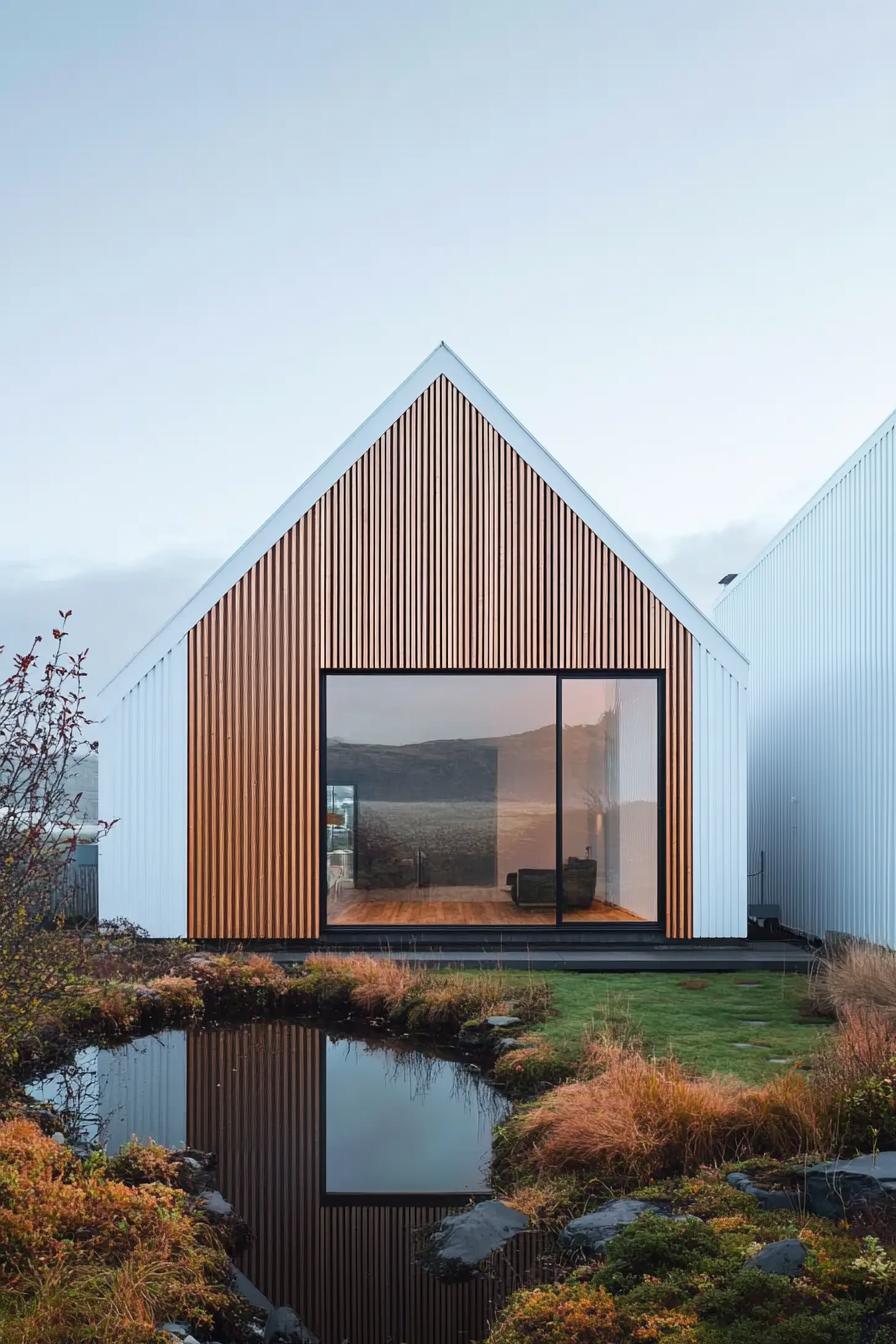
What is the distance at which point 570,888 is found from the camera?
1123cm

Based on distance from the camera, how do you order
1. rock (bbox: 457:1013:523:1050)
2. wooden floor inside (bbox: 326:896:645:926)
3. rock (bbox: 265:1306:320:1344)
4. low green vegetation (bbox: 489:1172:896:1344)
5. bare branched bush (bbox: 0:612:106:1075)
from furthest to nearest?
wooden floor inside (bbox: 326:896:645:926)
rock (bbox: 457:1013:523:1050)
bare branched bush (bbox: 0:612:106:1075)
rock (bbox: 265:1306:320:1344)
low green vegetation (bbox: 489:1172:896:1344)

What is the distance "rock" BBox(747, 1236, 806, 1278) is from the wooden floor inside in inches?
294

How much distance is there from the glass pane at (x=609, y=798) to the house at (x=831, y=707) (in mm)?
2207

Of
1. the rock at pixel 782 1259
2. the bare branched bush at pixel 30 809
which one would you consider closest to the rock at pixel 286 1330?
the rock at pixel 782 1259

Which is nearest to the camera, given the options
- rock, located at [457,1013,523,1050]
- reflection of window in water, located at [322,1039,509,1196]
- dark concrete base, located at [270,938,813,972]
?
reflection of window in water, located at [322,1039,509,1196]

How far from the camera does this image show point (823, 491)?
12.5 metres

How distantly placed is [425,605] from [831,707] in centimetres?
486

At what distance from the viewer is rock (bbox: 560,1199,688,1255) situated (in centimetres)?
422

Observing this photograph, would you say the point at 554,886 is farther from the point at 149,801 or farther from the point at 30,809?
the point at 30,809

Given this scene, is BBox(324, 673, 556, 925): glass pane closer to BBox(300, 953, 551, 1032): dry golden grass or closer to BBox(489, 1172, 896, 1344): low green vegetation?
BBox(300, 953, 551, 1032): dry golden grass

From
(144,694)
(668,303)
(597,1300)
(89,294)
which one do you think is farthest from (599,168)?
(597,1300)

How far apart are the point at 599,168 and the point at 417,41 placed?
8.12 feet

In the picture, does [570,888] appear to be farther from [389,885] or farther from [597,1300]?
[597,1300]

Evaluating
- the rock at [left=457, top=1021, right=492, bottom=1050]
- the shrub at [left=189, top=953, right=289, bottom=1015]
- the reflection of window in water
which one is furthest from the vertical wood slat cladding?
the reflection of window in water
